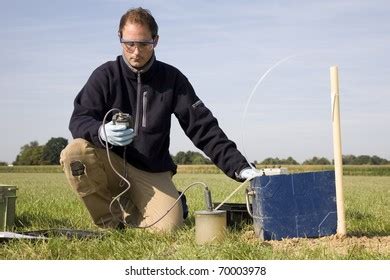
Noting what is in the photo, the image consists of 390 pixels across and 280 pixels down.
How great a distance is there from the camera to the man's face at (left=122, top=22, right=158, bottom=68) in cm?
→ 403

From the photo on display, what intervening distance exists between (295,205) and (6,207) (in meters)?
2.40

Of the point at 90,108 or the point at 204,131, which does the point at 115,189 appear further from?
the point at 204,131

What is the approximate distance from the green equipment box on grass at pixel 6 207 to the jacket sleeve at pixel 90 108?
0.85m

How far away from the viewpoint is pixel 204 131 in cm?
429

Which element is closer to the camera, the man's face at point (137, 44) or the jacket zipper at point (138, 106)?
the man's face at point (137, 44)

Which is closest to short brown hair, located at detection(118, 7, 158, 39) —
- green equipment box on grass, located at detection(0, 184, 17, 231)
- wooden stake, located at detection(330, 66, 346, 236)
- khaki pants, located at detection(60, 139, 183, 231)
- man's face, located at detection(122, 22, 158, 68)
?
man's face, located at detection(122, 22, 158, 68)

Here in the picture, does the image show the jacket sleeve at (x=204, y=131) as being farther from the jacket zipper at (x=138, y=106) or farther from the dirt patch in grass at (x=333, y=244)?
the dirt patch in grass at (x=333, y=244)

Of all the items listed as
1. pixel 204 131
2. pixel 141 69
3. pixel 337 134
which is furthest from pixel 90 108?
pixel 337 134

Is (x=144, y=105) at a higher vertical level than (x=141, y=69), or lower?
lower

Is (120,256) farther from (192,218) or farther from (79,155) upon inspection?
(192,218)

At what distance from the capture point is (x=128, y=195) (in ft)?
15.3

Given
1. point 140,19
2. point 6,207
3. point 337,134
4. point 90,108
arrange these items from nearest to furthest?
point 337,134 → point 140,19 → point 90,108 → point 6,207

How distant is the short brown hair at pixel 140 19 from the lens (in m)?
4.07

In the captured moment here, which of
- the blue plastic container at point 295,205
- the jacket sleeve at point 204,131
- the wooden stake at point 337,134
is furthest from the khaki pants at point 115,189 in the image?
the wooden stake at point 337,134
